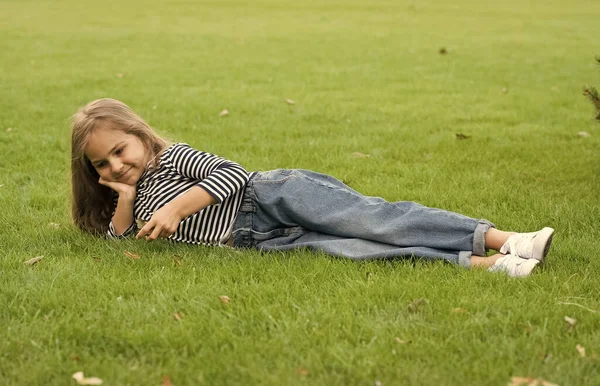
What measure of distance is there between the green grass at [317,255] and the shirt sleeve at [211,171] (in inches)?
12.8

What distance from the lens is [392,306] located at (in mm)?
3141

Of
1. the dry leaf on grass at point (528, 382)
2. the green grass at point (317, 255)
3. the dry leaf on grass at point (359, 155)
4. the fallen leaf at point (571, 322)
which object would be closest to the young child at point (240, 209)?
the green grass at point (317, 255)

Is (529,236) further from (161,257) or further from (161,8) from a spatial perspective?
(161,8)

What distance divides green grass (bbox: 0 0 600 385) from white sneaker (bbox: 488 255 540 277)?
0.31 ft

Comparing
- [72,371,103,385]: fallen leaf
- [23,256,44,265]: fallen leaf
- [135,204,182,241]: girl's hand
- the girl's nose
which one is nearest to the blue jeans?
[135,204,182,241]: girl's hand

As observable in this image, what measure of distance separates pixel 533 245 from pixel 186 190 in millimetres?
1706

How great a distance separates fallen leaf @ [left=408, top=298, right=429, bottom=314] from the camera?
10.2ft

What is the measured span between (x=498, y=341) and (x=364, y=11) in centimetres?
2345

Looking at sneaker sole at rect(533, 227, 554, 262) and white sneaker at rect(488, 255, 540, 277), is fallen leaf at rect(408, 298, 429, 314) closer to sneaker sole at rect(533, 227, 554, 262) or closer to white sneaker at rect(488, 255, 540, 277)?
white sneaker at rect(488, 255, 540, 277)

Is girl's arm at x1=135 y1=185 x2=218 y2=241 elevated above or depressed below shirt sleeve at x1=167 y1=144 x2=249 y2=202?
below

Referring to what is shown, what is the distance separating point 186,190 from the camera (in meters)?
4.01

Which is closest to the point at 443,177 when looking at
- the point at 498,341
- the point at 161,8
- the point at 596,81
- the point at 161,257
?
the point at 161,257

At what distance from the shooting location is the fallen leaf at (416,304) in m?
3.10

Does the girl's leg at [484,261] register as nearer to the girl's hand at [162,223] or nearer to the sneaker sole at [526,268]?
the sneaker sole at [526,268]
